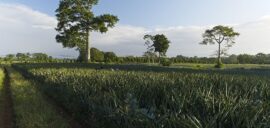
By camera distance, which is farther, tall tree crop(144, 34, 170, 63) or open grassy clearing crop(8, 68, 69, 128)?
tall tree crop(144, 34, 170, 63)

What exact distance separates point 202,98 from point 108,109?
1632 mm

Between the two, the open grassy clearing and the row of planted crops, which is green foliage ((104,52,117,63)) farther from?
the row of planted crops

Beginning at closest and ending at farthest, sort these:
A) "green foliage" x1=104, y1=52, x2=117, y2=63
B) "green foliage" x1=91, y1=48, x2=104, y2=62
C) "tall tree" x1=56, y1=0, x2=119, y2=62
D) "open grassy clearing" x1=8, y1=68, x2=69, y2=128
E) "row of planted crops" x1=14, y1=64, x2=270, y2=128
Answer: "row of planted crops" x1=14, y1=64, x2=270, y2=128, "open grassy clearing" x1=8, y1=68, x2=69, y2=128, "tall tree" x1=56, y1=0, x2=119, y2=62, "green foliage" x1=91, y1=48, x2=104, y2=62, "green foliage" x1=104, y1=52, x2=117, y2=63

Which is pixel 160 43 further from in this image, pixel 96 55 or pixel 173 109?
pixel 173 109

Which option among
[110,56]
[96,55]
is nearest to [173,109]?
[96,55]

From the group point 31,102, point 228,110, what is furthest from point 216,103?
point 31,102

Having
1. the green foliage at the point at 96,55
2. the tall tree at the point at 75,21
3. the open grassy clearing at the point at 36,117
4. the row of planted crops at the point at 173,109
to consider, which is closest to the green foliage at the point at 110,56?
the green foliage at the point at 96,55

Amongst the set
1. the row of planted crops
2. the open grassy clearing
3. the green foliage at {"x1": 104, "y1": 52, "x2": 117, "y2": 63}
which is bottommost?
the open grassy clearing

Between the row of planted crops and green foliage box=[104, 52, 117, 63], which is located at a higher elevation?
green foliage box=[104, 52, 117, 63]

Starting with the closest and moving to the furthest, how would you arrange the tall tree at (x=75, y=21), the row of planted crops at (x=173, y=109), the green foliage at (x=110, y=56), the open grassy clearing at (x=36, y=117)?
the row of planted crops at (x=173, y=109) < the open grassy clearing at (x=36, y=117) < the tall tree at (x=75, y=21) < the green foliage at (x=110, y=56)

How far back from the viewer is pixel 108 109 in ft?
19.4

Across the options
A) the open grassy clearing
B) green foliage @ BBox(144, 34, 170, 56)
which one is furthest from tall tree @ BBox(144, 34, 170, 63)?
the open grassy clearing

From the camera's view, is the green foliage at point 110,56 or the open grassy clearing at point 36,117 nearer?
the open grassy clearing at point 36,117

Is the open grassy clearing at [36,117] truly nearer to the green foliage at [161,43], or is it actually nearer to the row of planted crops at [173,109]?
the row of planted crops at [173,109]
